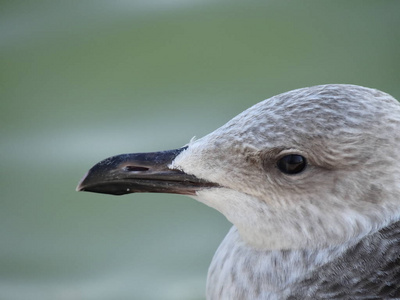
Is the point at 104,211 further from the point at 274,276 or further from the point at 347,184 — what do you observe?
the point at 347,184

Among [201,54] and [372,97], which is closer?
[372,97]

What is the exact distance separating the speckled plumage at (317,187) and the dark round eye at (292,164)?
2cm

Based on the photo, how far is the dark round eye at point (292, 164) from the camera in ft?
7.36

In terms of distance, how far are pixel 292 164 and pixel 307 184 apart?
0.26 feet

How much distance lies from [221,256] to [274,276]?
299 mm

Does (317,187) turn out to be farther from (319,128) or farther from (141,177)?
(141,177)

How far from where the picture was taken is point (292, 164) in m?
2.25

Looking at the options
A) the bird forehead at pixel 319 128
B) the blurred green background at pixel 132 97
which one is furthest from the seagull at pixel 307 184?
the blurred green background at pixel 132 97

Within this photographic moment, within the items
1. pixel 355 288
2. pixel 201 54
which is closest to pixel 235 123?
pixel 355 288

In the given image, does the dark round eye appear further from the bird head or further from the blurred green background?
the blurred green background

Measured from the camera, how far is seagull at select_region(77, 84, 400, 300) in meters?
2.20

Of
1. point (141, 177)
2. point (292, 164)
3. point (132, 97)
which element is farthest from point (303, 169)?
point (132, 97)

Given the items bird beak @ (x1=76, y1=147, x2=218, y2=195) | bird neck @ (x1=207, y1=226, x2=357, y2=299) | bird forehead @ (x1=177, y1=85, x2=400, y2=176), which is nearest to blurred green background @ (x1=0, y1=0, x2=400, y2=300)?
bird neck @ (x1=207, y1=226, x2=357, y2=299)

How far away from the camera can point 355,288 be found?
220 centimetres
